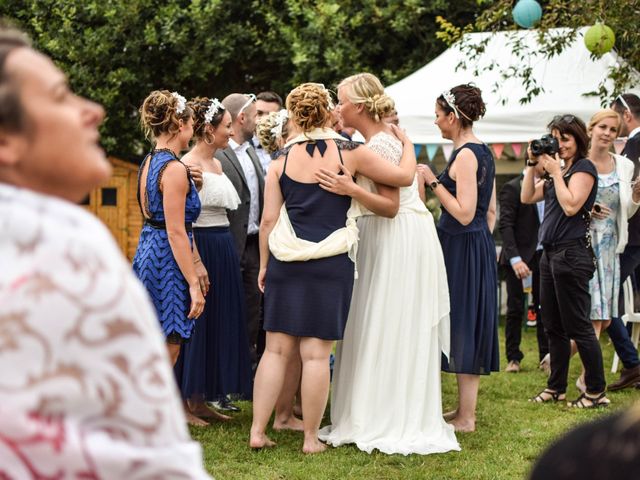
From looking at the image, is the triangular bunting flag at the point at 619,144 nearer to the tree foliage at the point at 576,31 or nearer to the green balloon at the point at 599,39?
the green balloon at the point at 599,39

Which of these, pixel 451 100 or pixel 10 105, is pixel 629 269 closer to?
pixel 451 100

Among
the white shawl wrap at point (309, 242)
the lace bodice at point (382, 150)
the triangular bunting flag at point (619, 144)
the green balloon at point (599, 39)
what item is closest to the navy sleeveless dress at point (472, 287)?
the lace bodice at point (382, 150)

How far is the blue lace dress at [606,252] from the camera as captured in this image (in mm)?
6508

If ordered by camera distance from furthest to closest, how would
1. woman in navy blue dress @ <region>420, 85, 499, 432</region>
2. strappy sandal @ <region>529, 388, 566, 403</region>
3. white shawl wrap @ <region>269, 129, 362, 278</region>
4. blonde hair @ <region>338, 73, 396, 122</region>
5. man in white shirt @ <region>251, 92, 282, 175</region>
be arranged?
man in white shirt @ <region>251, 92, 282, 175</region> < strappy sandal @ <region>529, 388, 566, 403</region> < woman in navy blue dress @ <region>420, 85, 499, 432</region> < blonde hair @ <region>338, 73, 396, 122</region> < white shawl wrap @ <region>269, 129, 362, 278</region>

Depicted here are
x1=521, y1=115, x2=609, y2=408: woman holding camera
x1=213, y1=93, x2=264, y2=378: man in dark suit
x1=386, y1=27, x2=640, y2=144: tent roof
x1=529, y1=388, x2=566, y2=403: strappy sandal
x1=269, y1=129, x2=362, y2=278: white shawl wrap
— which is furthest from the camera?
x1=386, y1=27, x2=640, y2=144: tent roof

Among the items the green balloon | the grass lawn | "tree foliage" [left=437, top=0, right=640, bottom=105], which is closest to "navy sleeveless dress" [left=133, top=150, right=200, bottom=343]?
the grass lawn

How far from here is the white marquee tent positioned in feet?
31.6

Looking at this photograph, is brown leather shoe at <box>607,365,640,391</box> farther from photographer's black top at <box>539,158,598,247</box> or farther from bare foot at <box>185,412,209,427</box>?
bare foot at <box>185,412,209,427</box>

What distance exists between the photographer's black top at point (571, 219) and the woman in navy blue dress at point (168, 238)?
240 cm

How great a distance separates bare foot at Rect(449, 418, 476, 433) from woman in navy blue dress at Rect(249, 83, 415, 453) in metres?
1.01

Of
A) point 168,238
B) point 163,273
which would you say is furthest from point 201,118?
point 163,273

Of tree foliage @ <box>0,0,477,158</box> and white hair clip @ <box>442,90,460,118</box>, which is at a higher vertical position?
tree foliage @ <box>0,0,477,158</box>

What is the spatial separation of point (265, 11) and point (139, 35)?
1738 millimetres

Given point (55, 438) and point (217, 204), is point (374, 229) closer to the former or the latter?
point (217, 204)
